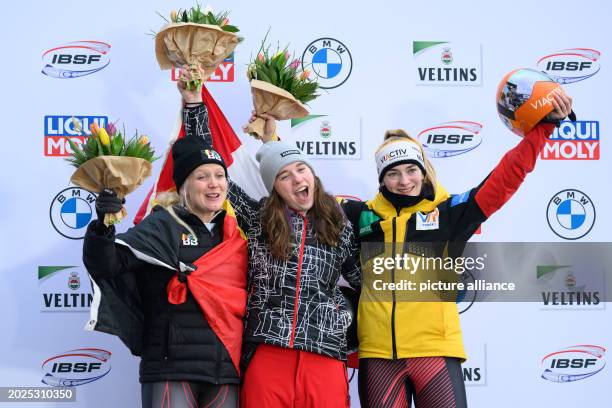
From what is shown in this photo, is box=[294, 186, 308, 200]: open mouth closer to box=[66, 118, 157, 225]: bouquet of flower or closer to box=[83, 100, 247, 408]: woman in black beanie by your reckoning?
box=[83, 100, 247, 408]: woman in black beanie

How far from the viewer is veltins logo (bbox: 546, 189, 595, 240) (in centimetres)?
384

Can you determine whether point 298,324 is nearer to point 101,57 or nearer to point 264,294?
point 264,294

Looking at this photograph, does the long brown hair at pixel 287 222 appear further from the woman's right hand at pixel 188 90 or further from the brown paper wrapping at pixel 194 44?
the brown paper wrapping at pixel 194 44

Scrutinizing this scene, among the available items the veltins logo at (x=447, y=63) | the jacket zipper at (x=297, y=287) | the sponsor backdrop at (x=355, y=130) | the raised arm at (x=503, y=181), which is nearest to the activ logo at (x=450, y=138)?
the sponsor backdrop at (x=355, y=130)

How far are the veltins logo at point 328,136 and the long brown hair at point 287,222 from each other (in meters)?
0.77

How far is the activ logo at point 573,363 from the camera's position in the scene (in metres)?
3.82

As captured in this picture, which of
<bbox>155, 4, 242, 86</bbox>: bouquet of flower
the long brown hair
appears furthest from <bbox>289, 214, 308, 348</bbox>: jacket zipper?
<bbox>155, 4, 242, 86</bbox>: bouquet of flower

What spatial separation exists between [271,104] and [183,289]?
0.91 m

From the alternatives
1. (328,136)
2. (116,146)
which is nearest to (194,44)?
(116,146)

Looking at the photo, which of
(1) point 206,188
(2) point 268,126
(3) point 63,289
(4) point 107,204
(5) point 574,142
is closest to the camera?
(4) point 107,204

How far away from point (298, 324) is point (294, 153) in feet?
2.26

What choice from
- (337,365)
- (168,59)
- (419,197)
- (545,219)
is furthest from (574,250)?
(168,59)

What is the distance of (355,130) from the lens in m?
3.77

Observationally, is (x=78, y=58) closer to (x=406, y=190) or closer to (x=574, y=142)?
(x=406, y=190)
